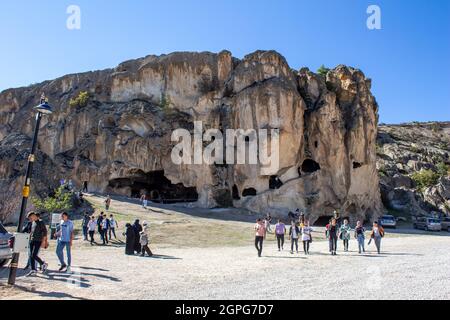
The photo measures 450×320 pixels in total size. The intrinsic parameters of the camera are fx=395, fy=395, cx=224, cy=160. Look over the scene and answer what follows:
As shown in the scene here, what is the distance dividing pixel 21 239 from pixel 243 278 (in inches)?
246

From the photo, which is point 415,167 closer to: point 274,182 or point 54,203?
point 274,182

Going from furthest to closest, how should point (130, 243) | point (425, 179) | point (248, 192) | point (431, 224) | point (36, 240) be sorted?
point (425, 179) → point (248, 192) → point (431, 224) → point (130, 243) → point (36, 240)

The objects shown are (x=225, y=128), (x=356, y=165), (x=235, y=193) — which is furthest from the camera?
(x=356, y=165)

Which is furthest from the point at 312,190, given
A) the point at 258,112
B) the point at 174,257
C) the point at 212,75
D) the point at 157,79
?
the point at 174,257


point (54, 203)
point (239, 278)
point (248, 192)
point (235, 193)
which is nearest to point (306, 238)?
point (239, 278)

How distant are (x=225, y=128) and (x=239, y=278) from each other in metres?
38.4

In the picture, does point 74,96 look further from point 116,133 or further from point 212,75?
point 212,75

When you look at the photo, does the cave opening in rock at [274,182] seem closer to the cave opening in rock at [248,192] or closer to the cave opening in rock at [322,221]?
the cave opening in rock at [248,192]

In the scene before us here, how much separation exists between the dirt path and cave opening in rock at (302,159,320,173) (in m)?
30.6

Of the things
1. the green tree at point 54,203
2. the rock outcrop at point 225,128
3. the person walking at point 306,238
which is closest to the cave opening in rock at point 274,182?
the rock outcrop at point 225,128

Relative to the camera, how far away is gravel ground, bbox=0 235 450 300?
956 cm

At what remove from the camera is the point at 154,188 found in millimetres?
58250

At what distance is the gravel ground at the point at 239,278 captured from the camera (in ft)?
31.4
